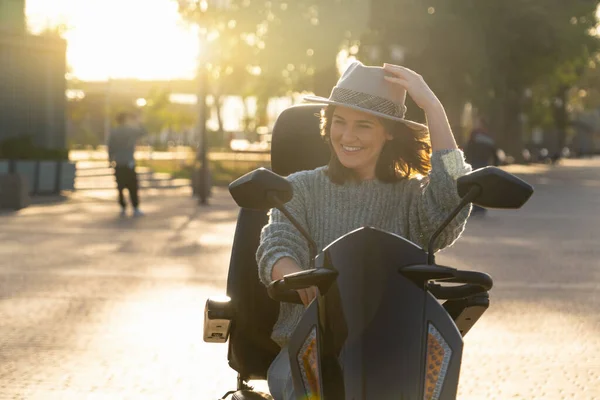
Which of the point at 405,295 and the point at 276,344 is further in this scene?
the point at 276,344

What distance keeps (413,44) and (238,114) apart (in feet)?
214

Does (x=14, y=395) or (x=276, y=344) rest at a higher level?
(x=276, y=344)

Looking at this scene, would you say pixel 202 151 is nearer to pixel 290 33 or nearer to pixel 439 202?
pixel 290 33

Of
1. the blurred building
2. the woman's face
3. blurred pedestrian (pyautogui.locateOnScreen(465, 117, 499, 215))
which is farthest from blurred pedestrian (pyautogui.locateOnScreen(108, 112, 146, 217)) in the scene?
the woman's face

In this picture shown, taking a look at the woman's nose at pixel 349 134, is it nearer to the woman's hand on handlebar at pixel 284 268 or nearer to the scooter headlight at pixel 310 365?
the woman's hand on handlebar at pixel 284 268

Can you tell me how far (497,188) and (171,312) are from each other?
6.05m

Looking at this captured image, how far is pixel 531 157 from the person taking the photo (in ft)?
255

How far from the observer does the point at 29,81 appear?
2967 cm

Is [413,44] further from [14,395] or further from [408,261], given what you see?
[408,261]

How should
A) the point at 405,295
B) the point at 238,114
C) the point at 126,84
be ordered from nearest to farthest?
the point at 405,295 → the point at 238,114 → the point at 126,84

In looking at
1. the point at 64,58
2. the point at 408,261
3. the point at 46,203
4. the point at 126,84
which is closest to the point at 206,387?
the point at 408,261

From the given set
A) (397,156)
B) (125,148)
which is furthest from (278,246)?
(125,148)

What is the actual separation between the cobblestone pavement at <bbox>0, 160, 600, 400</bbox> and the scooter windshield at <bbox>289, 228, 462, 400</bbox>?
123 inches

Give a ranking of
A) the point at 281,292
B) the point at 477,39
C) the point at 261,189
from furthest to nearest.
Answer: the point at 477,39 < the point at 281,292 < the point at 261,189
